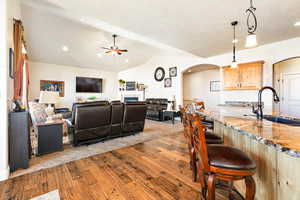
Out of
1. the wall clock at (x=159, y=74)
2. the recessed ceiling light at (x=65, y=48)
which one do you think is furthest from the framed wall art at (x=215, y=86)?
the recessed ceiling light at (x=65, y=48)

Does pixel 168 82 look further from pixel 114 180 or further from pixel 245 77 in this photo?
pixel 114 180

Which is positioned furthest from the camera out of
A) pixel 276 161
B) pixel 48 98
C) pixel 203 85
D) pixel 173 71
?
pixel 203 85

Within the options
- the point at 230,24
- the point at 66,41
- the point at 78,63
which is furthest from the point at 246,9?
the point at 78,63

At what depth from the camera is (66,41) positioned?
546cm

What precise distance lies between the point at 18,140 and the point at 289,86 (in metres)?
7.57

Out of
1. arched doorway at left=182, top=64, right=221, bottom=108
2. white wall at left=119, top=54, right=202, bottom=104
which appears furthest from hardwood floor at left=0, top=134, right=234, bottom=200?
arched doorway at left=182, top=64, right=221, bottom=108

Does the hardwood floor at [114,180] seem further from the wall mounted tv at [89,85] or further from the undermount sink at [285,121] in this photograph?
the wall mounted tv at [89,85]

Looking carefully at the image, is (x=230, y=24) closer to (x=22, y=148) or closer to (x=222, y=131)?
(x=222, y=131)

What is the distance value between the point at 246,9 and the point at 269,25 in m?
1.14

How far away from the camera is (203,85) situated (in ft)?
26.2

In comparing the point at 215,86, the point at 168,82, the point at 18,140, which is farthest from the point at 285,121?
the point at 215,86

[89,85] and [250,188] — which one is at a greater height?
[89,85]

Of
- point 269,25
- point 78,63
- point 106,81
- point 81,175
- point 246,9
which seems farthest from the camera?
point 106,81

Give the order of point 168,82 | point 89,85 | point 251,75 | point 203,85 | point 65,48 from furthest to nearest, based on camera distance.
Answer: point 203,85 < point 89,85 < point 168,82 < point 65,48 < point 251,75
